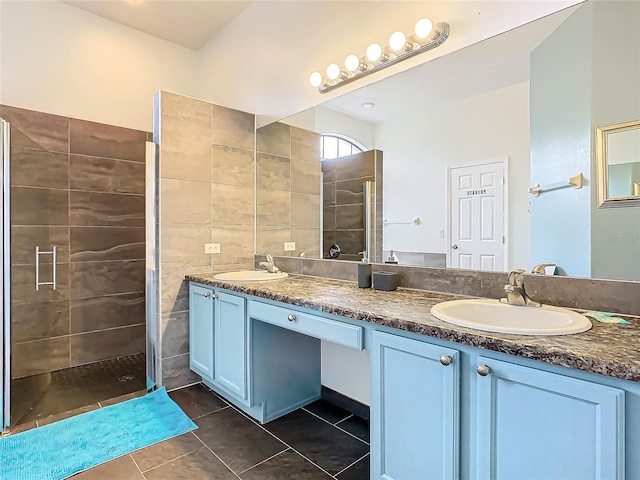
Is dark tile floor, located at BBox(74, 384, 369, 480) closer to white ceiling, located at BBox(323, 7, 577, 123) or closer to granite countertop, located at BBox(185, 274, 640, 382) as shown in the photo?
granite countertop, located at BBox(185, 274, 640, 382)

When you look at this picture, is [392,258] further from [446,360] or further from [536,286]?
[446,360]

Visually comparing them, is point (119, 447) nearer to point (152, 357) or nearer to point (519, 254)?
point (152, 357)

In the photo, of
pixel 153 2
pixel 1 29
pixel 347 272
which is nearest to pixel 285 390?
pixel 347 272

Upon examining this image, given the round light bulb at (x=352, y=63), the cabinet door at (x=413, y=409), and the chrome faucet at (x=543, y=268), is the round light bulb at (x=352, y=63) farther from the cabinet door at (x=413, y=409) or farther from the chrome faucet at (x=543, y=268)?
the cabinet door at (x=413, y=409)

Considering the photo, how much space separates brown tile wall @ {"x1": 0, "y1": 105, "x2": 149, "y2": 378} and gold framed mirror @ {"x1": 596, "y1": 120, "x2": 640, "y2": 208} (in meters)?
3.49

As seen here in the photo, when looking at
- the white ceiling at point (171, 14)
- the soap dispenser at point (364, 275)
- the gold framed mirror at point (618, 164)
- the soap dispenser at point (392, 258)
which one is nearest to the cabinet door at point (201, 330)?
the soap dispenser at point (364, 275)

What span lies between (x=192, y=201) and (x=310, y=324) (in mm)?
1532

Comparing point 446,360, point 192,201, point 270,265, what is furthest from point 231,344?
point 446,360

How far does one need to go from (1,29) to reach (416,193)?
3.36m

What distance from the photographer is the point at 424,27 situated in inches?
70.9

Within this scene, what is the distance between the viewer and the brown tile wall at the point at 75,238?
111 inches

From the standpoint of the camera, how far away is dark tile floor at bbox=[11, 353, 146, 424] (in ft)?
7.56

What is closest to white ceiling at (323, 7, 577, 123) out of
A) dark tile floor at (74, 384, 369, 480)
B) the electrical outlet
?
the electrical outlet

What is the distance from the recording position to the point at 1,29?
2.73 metres
